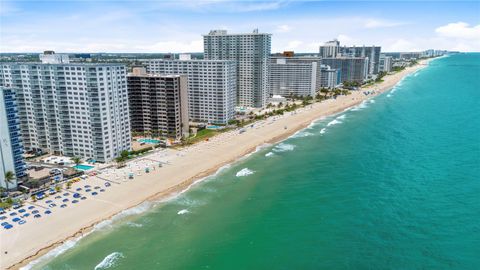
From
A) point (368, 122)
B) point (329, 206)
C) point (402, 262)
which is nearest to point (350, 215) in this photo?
point (329, 206)

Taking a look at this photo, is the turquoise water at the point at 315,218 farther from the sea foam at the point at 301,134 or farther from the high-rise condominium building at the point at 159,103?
the high-rise condominium building at the point at 159,103

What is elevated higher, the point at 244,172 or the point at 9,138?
the point at 9,138

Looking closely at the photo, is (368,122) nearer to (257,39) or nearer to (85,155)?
(257,39)

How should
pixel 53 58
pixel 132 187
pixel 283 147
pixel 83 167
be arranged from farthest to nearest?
1. pixel 283 147
2. pixel 53 58
3. pixel 83 167
4. pixel 132 187

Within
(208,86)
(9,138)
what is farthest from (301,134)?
(9,138)

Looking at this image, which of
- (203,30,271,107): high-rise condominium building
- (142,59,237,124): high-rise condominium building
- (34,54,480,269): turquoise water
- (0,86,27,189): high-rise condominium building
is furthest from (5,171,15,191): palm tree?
(203,30,271,107): high-rise condominium building

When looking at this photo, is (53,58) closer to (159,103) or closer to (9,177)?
(159,103)
